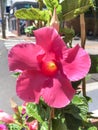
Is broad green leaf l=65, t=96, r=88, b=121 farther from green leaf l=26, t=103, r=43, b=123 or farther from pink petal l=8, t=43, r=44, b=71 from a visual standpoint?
pink petal l=8, t=43, r=44, b=71

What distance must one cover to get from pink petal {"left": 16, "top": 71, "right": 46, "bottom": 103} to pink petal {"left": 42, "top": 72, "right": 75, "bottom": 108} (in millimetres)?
25

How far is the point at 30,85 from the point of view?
99 centimetres

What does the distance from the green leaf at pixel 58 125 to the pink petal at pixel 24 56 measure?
9.9 inches

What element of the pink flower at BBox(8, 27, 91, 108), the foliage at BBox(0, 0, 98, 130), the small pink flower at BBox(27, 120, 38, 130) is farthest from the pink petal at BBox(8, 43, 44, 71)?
the small pink flower at BBox(27, 120, 38, 130)

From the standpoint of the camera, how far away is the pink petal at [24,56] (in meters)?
0.96

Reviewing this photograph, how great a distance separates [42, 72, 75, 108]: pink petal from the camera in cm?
95

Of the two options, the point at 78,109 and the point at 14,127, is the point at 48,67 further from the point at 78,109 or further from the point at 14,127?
the point at 14,127

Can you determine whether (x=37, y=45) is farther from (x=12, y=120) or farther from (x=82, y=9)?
(x=12, y=120)

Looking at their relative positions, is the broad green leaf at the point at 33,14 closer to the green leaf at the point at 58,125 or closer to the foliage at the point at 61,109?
the foliage at the point at 61,109

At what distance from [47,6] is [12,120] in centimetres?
49

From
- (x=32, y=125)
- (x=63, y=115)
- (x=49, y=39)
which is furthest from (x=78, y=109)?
(x=49, y=39)

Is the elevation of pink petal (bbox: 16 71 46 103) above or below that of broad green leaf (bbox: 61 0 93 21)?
below

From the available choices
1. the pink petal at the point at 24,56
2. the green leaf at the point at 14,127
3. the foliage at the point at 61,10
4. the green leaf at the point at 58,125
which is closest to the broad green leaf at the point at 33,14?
the foliage at the point at 61,10

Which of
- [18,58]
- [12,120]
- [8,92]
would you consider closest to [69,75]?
[18,58]
